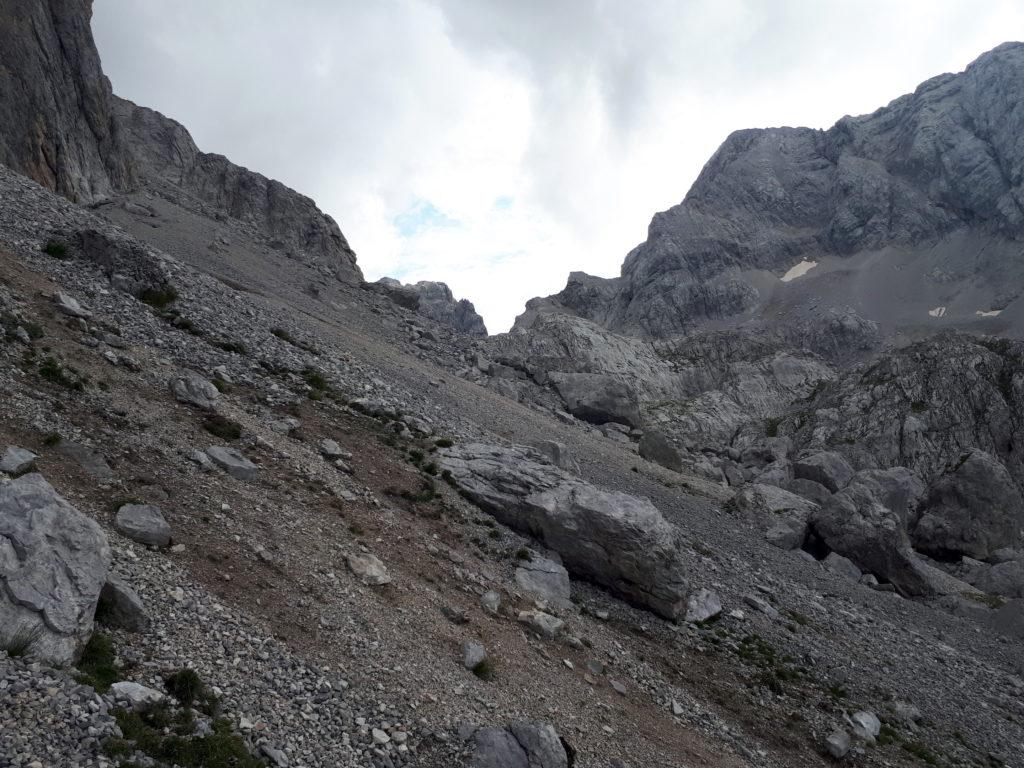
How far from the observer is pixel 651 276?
168 m

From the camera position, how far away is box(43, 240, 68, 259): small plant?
26.2 metres

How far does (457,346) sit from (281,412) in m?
42.5

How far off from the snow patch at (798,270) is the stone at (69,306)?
170 meters

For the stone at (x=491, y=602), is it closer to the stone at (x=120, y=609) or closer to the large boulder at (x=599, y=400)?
the stone at (x=120, y=609)

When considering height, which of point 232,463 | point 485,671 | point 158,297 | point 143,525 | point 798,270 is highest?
point 798,270

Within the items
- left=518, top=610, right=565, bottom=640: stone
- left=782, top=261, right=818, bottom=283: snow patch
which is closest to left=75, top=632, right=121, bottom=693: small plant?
left=518, top=610, right=565, bottom=640: stone

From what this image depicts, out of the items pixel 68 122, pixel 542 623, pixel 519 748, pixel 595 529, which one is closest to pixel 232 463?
pixel 542 623

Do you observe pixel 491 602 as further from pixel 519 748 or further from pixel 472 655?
pixel 519 748

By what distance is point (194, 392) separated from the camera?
20.1 meters

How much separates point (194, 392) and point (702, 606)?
62.0 feet

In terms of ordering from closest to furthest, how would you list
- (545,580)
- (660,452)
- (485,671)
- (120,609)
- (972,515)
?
(120,609), (485,671), (545,580), (972,515), (660,452)

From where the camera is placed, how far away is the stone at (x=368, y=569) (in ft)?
52.0

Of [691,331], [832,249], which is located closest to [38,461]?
[691,331]

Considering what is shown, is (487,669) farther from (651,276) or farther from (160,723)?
(651,276)
